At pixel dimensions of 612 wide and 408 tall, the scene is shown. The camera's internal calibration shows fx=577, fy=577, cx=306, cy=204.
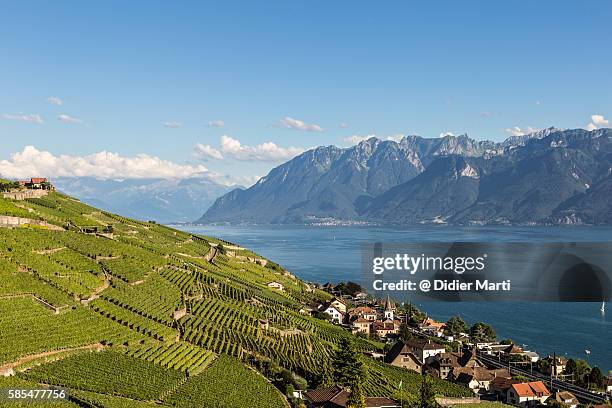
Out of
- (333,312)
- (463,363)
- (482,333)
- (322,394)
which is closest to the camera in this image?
(322,394)

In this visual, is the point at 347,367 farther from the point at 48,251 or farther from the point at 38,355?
the point at 48,251

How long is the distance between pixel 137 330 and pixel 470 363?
4276cm

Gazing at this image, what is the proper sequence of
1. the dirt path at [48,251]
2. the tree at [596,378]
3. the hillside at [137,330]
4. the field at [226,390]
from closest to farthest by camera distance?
the hillside at [137,330]
the field at [226,390]
the dirt path at [48,251]
the tree at [596,378]

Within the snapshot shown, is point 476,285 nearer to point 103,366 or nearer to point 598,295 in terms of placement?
point 598,295

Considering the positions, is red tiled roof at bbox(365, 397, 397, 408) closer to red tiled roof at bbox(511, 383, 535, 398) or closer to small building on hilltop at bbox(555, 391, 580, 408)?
red tiled roof at bbox(511, 383, 535, 398)

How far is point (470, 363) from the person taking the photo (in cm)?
7206

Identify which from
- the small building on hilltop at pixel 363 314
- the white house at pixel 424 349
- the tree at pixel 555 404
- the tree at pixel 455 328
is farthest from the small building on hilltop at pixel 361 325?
the tree at pixel 555 404

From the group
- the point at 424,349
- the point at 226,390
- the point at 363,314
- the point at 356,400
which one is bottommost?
the point at 424,349

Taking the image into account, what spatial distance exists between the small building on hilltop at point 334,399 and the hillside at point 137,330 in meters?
3.07

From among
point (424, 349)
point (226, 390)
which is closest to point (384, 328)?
point (424, 349)

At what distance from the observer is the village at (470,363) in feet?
202

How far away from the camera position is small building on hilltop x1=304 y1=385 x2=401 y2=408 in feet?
151

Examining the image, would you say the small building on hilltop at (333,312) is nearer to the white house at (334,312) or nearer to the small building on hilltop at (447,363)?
the white house at (334,312)

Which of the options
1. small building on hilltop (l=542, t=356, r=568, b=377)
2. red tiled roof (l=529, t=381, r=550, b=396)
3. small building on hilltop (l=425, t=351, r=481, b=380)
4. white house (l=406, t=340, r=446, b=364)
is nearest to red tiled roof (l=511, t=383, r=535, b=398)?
red tiled roof (l=529, t=381, r=550, b=396)
